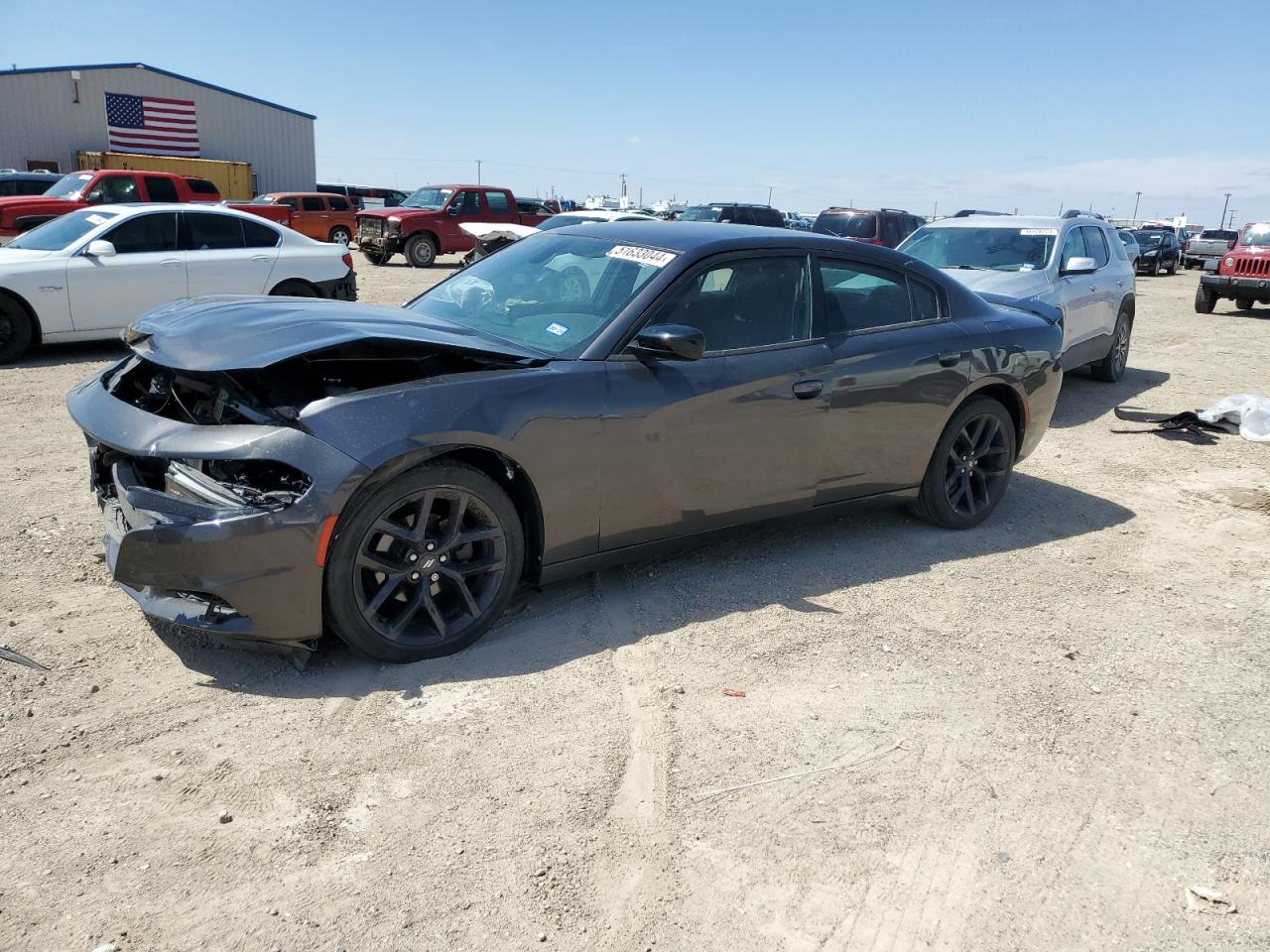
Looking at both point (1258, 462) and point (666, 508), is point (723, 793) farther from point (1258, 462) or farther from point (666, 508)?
point (1258, 462)

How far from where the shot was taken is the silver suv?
29.2 ft

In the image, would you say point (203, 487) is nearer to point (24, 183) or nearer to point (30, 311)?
point (30, 311)

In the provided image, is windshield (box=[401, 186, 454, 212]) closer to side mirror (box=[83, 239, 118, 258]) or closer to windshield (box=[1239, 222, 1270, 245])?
side mirror (box=[83, 239, 118, 258])

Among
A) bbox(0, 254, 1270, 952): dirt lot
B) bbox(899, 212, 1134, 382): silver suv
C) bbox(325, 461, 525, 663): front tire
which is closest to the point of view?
bbox(0, 254, 1270, 952): dirt lot

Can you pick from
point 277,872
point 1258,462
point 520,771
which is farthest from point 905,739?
point 1258,462

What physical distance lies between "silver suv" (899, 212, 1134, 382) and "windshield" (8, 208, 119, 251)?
8.16 metres

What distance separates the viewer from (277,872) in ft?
8.24

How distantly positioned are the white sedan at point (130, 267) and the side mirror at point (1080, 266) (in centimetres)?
766

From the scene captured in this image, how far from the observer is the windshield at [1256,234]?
750 inches

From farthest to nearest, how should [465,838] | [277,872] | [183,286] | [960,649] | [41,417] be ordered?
[183,286] < [41,417] < [960,649] < [465,838] < [277,872]

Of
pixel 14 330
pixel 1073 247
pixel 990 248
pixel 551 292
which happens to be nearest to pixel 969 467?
pixel 551 292

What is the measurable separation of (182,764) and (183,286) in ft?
27.1

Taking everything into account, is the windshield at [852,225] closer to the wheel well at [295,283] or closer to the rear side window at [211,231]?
the wheel well at [295,283]

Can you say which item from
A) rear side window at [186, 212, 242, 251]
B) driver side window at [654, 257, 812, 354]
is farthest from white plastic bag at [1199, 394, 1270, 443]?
rear side window at [186, 212, 242, 251]
